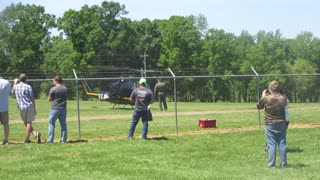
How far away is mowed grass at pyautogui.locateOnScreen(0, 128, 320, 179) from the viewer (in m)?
9.32

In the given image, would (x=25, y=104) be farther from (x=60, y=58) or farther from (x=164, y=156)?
(x=60, y=58)

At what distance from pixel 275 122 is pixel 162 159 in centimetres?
265

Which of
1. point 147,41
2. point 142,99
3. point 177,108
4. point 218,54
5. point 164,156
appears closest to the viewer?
point 164,156

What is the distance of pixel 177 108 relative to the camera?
28.6m

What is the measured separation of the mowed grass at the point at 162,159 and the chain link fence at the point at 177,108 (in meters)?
2.11

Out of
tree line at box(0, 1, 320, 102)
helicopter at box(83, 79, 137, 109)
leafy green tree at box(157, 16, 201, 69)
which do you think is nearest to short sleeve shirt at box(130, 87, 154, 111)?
helicopter at box(83, 79, 137, 109)

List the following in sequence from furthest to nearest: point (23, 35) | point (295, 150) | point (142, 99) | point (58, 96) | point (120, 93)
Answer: point (23, 35), point (120, 93), point (142, 99), point (58, 96), point (295, 150)

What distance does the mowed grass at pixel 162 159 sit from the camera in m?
9.32

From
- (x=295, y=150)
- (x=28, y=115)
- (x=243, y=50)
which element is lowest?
(x=295, y=150)

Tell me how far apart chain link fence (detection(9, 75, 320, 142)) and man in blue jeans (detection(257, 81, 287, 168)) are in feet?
20.1

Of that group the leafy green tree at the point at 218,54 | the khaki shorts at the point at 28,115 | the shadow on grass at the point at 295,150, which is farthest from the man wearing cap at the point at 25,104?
the leafy green tree at the point at 218,54

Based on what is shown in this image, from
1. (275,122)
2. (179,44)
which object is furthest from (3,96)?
(179,44)

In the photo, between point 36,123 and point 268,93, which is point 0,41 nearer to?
point 36,123

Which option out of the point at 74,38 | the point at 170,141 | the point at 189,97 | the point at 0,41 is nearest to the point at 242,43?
the point at 74,38
